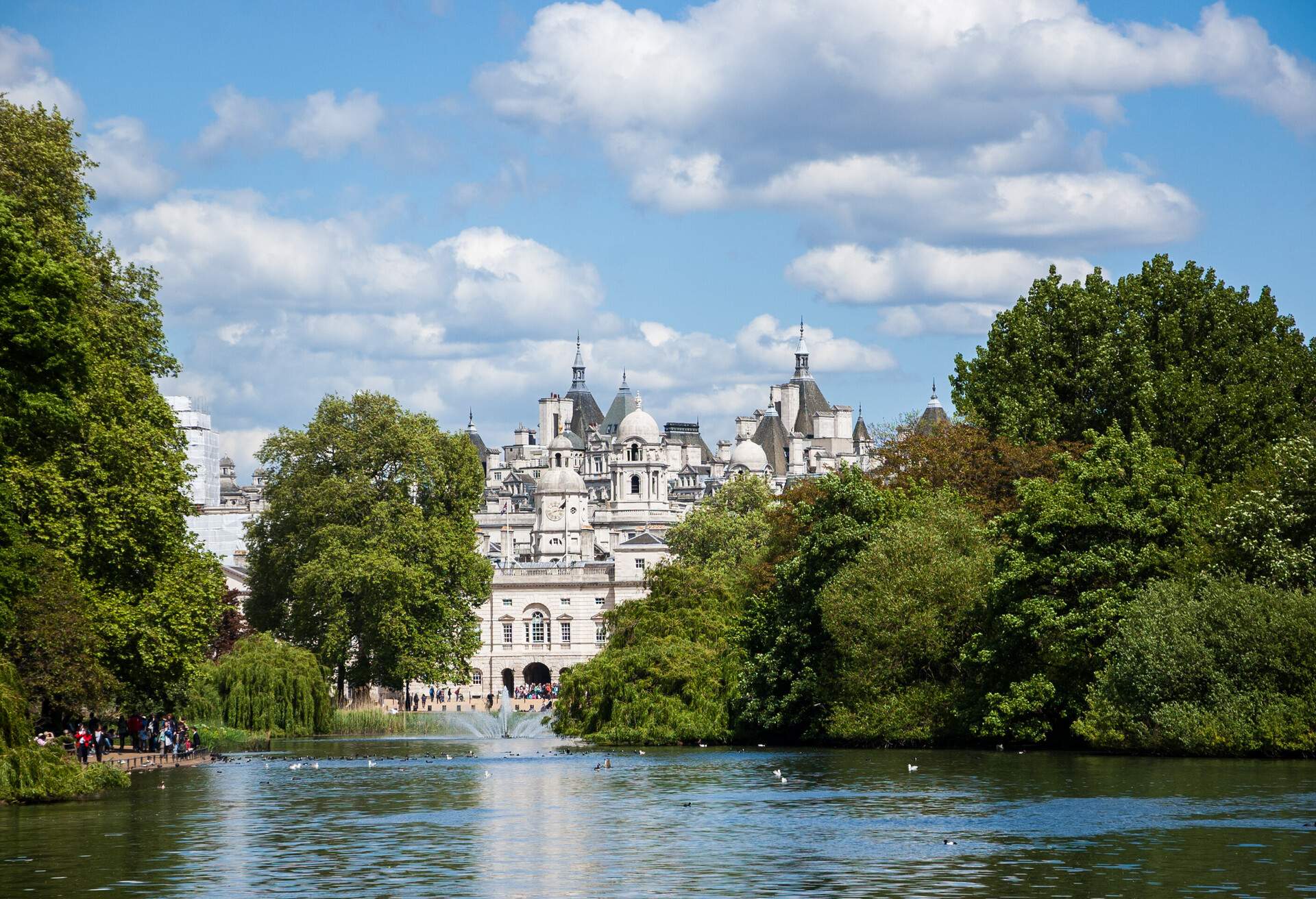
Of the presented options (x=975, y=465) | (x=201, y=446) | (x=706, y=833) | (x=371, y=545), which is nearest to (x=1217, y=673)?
(x=706, y=833)

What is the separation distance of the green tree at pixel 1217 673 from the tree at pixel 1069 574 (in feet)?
7.01

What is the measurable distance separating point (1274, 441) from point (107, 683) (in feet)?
101

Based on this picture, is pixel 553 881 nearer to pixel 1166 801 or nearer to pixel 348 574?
pixel 1166 801

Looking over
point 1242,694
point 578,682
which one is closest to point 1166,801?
point 1242,694

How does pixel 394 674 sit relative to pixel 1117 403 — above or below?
below

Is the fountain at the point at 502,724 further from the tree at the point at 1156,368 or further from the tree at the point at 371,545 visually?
the tree at the point at 1156,368

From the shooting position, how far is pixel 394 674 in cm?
6769

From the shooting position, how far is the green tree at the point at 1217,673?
120 feet

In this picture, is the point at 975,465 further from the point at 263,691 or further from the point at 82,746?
the point at 82,746

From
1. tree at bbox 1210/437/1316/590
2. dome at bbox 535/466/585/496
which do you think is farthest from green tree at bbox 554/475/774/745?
dome at bbox 535/466/585/496

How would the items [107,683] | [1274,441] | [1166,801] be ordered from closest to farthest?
[1166,801] → [107,683] → [1274,441]

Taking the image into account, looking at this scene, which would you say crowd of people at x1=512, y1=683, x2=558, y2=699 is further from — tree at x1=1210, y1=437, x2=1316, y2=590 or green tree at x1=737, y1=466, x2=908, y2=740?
tree at x1=1210, y1=437, x2=1316, y2=590

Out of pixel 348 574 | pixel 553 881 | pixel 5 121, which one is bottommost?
pixel 553 881

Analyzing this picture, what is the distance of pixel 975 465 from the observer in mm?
53312
